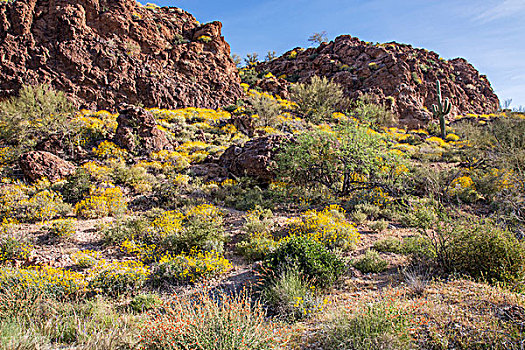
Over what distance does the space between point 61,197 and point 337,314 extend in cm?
1018

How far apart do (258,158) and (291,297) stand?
7942mm

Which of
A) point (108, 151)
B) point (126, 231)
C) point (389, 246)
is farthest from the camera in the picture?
point (108, 151)

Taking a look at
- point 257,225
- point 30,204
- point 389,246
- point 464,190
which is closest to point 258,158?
point 257,225

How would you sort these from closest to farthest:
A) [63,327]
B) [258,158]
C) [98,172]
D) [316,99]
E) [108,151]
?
[63,327], [98,172], [258,158], [108,151], [316,99]

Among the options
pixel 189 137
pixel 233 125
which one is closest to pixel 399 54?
pixel 233 125

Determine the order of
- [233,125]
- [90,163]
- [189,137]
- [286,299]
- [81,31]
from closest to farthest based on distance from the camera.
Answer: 1. [286,299]
2. [90,163]
3. [189,137]
4. [233,125]
5. [81,31]

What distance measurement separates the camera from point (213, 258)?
555 centimetres

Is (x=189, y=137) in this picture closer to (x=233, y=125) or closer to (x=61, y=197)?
(x=233, y=125)

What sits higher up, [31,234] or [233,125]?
[233,125]

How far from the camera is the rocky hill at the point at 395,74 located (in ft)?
103

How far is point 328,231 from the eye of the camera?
6.30 meters

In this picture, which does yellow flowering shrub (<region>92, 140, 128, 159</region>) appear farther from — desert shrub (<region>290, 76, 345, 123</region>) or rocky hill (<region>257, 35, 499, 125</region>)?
rocky hill (<region>257, 35, 499, 125</region>)

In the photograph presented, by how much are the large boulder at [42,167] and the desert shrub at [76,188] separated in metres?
0.83

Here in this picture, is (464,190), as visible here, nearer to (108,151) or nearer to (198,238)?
(198,238)
